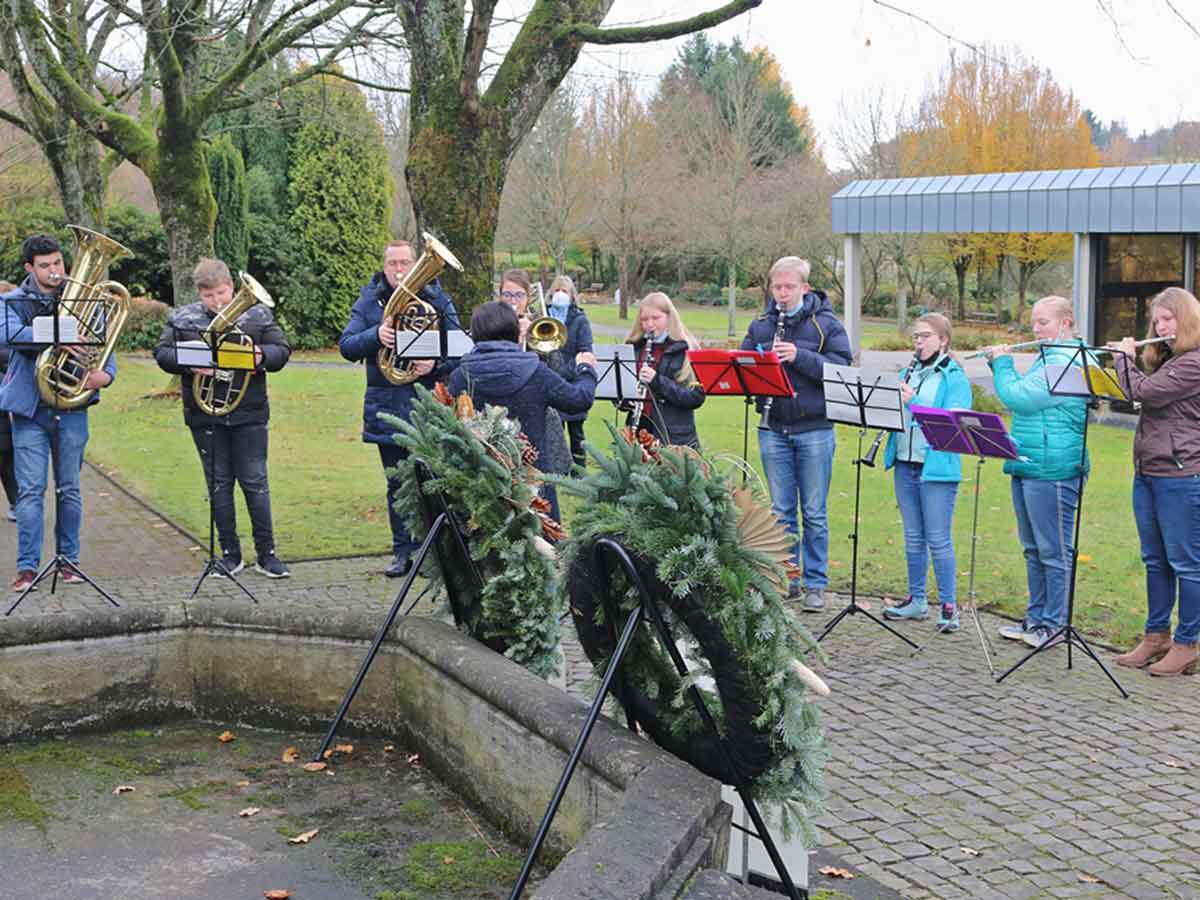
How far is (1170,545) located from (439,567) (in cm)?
420

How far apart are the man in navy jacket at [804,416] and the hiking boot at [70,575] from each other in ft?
14.7

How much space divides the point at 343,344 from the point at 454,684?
15.6ft

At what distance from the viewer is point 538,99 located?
1170 cm

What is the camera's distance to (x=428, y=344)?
9016mm

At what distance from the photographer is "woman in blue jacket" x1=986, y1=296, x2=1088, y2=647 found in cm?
802

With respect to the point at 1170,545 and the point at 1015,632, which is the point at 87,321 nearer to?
the point at 1015,632

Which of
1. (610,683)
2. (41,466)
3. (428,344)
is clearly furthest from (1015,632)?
(41,466)

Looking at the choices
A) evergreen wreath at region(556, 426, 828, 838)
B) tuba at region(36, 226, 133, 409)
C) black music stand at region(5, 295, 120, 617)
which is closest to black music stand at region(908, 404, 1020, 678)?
evergreen wreath at region(556, 426, 828, 838)

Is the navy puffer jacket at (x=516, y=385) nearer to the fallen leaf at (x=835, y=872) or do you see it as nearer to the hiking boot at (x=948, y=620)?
the hiking boot at (x=948, y=620)

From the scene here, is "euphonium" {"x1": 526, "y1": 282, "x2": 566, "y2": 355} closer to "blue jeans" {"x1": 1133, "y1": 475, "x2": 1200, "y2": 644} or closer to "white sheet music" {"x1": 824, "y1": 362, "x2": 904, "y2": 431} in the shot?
"white sheet music" {"x1": 824, "y1": 362, "x2": 904, "y2": 431}

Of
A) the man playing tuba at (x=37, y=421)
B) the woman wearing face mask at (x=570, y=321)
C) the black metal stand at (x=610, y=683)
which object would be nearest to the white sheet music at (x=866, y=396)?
the woman wearing face mask at (x=570, y=321)

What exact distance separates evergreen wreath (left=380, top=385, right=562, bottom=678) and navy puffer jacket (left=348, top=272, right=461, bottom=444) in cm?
378

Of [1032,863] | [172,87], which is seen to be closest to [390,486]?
[1032,863]

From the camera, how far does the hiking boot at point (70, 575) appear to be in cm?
903
